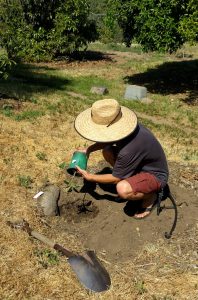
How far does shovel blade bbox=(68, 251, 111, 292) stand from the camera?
4684mm

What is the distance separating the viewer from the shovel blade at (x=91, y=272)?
4684mm

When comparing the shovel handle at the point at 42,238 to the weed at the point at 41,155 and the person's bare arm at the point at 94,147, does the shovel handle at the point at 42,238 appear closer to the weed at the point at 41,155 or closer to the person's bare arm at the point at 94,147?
the person's bare arm at the point at 94,147

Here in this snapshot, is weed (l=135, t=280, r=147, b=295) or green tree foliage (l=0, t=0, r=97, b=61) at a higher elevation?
weed (l=135, t=280, r=147, b=295)

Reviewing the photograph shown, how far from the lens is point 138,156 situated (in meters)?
5.33

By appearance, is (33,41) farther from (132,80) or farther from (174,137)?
(174,137)

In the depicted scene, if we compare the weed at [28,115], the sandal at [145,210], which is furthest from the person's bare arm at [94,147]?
the weed at [28,115]

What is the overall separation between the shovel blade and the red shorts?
3.44ft

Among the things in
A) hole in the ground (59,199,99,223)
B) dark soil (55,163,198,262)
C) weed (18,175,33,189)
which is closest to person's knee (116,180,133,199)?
dark soil (55,163,198,262)

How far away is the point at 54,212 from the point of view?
5.98 metres

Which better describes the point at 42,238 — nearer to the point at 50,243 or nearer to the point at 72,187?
the point at 50,243

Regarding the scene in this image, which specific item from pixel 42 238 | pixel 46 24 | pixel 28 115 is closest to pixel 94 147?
pixel 42 238

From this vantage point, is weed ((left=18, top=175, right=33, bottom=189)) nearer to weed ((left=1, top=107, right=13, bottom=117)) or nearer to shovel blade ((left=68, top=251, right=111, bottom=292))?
shovel blade ((left=68, top=251, right=111, bottom=292))

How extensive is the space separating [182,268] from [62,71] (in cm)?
1319

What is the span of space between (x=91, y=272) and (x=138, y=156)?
151 cm
